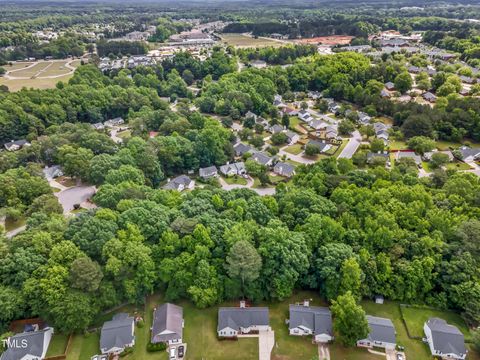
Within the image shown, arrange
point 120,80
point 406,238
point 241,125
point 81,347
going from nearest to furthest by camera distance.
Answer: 1. point 81,347
2. point 406,238
3. point 241,125
4. point 120,80

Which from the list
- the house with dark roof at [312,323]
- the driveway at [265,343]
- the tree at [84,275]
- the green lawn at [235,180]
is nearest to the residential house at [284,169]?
the green lawn at [235,180]

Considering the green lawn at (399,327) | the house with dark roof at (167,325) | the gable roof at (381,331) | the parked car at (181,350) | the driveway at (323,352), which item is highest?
the gable roof at (381,331)

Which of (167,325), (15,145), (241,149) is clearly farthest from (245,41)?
(167,325)

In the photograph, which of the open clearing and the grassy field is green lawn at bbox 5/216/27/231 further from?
the grassy field

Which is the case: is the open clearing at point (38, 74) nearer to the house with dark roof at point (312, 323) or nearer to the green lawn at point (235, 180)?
the green lawn at point (235, 180)

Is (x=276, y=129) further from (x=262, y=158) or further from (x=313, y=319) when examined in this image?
(x=313, y=319)

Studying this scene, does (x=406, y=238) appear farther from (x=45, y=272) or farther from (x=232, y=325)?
(x=45, y=272)

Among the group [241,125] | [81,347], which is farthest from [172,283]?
[241,125]
